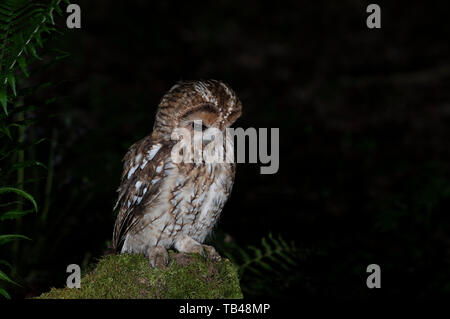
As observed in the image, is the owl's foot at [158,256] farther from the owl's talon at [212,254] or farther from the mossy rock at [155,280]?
the owl's talon at [212,254]

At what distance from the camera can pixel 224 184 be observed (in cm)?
294

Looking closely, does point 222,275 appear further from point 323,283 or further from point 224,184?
point 323,283

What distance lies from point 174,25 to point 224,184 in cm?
892

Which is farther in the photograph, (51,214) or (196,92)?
(51,214)

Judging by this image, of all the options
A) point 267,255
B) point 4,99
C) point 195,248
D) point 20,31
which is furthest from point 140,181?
point 267,255

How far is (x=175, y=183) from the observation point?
112 inches

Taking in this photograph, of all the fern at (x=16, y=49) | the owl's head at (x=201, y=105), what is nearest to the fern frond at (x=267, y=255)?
the owl's head at (x=201, y=105)

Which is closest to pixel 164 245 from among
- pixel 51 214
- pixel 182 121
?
pixel 182 121

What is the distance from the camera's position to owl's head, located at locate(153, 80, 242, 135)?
8.70 ft

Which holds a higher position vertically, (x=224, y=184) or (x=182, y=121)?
(x=182, y=121)

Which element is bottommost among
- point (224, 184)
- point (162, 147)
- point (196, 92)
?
point (224, 184)

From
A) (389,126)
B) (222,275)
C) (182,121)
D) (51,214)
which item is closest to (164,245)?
(222,275)

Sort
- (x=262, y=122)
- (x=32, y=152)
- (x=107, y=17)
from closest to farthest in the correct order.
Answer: (x=32, y=152) < (x=262, y=122) < (x=107, y=17)

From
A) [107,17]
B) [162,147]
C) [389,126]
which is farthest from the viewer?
[107,17]
